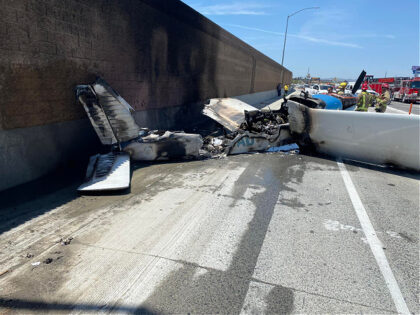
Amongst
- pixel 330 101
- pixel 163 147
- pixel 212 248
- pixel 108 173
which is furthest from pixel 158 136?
pixel 330 101

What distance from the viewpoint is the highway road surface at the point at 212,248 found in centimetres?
235

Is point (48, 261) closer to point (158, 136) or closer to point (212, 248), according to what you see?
point (212, 248)

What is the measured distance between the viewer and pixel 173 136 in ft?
21.6

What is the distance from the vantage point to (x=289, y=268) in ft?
9.10

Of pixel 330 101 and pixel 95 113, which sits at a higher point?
pixel 330 101

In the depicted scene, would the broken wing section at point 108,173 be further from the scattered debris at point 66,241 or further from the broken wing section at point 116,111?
the scattered debris at point 66,241

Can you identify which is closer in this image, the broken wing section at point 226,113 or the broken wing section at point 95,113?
the broken wing section at point 95,113

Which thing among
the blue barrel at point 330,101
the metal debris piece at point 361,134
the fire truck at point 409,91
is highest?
the fire truck at point 409,91

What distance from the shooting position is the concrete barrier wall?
4.63 m

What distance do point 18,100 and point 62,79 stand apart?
1.10 m

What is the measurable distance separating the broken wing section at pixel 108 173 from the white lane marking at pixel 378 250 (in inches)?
143

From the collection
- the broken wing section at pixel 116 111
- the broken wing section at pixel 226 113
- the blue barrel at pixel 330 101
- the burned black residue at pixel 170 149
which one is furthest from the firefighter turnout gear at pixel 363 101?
the broken wing section at pixel 116 111

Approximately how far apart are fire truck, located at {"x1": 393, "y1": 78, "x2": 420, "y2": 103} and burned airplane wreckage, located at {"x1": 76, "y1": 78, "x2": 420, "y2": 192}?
29427mm

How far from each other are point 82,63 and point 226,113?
4858 millimetres
